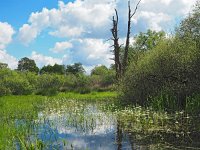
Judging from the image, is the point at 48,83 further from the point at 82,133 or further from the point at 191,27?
the point at 82,133

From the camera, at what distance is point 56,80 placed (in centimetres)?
6856

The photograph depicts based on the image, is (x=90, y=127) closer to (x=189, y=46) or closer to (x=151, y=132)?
(x=151, y=132)

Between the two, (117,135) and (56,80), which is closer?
(117,135)

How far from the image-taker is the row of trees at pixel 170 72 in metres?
27.7

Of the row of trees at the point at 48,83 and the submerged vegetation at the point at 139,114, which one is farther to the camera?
the row of trees at the point at 48,83

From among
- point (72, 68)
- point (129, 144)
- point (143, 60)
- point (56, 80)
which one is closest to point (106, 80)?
point (56, 80)

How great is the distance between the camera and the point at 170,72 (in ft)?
95.9

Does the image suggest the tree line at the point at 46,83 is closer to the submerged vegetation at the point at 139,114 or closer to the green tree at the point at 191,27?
the submerged vegetation at the point at 139,114

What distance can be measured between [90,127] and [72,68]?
113283mm

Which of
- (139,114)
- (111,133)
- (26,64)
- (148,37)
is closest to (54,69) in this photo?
(26,64)

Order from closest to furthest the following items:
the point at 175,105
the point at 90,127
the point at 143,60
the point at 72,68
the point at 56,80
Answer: the point at 90,127
the point at 175,105
the point at 143,60
the point at 56,80
the point at 72,68

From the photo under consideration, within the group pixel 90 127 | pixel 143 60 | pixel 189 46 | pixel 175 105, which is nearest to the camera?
pixel 90 127

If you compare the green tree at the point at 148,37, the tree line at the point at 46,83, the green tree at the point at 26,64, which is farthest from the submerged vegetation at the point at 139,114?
the green tree at the point at 26,64

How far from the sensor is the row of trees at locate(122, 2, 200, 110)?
90.8 ft
